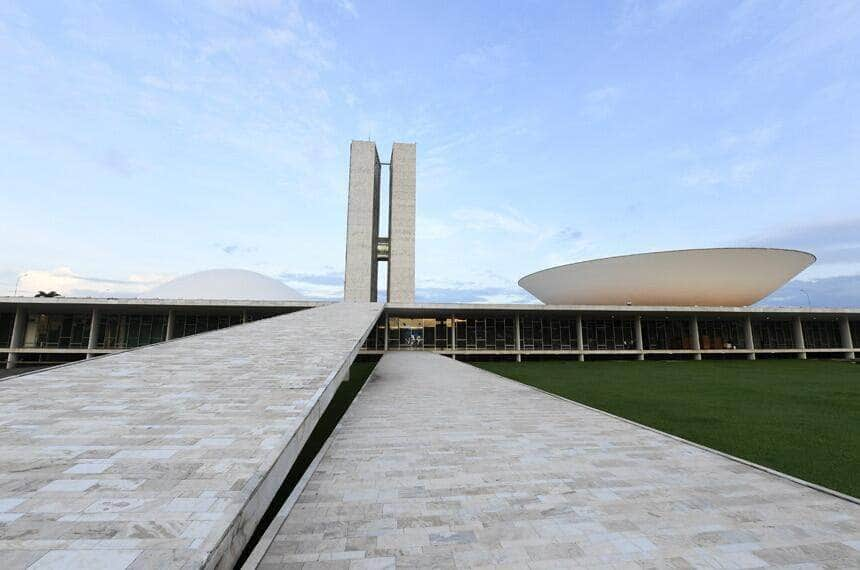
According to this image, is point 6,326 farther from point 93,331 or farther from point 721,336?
point 721,336

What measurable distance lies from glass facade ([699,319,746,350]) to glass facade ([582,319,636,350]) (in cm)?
563

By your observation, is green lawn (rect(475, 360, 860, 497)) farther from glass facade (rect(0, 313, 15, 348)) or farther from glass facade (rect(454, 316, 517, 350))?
glass facade (rect(0, 313, 15, 348))

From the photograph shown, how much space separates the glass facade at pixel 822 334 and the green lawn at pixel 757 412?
64.5 ft

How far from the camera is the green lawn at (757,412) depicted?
5.23 m

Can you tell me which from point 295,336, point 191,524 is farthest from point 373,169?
point 191,524

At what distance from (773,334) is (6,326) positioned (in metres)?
53.8

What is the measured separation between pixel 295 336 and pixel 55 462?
7860mm

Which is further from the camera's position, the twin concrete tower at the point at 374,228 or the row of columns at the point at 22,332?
the twin concrete tower at the point at 374,228

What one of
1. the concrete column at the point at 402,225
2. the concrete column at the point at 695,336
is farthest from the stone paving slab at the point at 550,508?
the concrete column at the point at 402,225

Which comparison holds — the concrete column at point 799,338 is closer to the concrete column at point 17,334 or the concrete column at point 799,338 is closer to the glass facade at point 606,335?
the glass facade at point 606,335

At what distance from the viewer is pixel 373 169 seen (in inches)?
1577

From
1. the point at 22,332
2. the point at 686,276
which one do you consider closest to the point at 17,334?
the point at 22,332

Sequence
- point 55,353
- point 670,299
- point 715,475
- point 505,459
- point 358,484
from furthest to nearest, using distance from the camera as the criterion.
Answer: point 670,299 < point 55,353 < point 505,459 < point 715,475 < point 358,484

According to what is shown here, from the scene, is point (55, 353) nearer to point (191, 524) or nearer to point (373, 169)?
point (373, 169)
